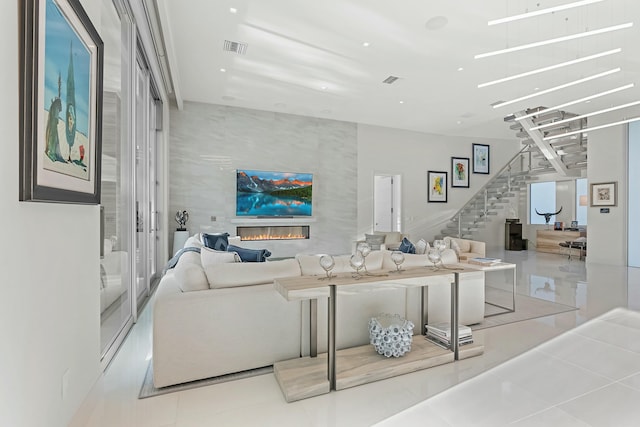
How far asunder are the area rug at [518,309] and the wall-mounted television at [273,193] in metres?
4.72

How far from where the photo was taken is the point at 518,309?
3994 millimetres

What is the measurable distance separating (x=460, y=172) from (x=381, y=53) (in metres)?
6.50

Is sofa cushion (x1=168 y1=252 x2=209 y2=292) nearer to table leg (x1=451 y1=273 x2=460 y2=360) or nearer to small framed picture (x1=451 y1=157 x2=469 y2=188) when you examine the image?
table leg (x1=451 y1=273 x2=460 y2=360)

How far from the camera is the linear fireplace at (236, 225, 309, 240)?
779cm

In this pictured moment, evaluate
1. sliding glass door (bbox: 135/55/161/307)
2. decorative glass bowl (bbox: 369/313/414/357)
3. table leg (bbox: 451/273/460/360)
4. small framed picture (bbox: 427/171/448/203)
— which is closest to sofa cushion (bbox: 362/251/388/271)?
decorative glass bowl (bbox: 369/313/414/357)

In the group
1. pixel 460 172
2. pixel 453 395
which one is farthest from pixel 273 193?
pixel 453 395

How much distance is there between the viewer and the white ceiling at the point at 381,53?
382cm

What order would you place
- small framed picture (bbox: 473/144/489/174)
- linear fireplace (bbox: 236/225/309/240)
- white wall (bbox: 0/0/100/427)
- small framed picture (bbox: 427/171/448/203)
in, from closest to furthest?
white wall (bbox: 0/0/100/427), linear fireplace (bbox: 236/225/309/240), small framed picture (bbox: 427/171/448/203), small framed picture (bbox: 473/144/489/174)

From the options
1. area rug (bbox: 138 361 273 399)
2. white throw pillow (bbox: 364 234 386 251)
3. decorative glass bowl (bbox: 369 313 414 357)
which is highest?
white throw pillow (bbox: 364 234 386 251)

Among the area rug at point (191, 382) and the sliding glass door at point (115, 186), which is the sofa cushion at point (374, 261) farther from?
the sliding glass door at point (115, 186)

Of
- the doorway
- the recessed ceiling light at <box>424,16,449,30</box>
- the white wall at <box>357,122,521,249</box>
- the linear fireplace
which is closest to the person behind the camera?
the recessed ceiling light at <box>424,16,449,30</box>

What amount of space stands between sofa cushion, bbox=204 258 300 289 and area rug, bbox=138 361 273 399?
2.12 ft

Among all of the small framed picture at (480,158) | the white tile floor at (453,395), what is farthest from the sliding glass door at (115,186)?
the small framed picture at (480,158)

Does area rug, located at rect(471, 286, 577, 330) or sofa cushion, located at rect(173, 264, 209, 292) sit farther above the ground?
sofa cushion, located at rect(173, 264, 209, 292)
